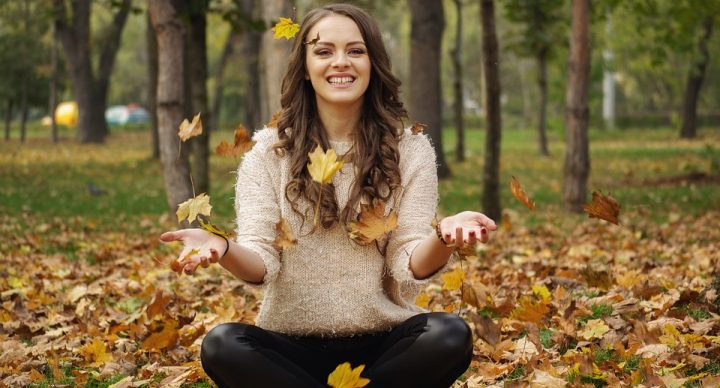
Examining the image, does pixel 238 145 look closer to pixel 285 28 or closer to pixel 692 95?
pixel 285 28

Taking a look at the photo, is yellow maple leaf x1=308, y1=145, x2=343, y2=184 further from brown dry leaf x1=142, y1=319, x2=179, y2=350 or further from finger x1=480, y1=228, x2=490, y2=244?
brown dry leaf x1=142, y1=319, x2=179, y2=350

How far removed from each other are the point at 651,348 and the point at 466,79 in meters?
65.3

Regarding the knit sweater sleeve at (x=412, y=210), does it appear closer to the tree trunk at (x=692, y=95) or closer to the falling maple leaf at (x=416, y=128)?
the falling maple leaf at (x=416, y=128)

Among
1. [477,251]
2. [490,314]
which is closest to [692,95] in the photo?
[477,251]

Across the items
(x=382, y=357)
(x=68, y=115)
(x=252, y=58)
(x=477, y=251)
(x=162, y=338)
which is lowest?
(x=68, y=115)

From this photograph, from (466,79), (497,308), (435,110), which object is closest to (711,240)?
(497,308)

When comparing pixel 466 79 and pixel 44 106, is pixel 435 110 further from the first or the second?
pixel 466 79

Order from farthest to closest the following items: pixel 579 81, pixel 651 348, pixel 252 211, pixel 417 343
Answer: pixel 579 81 → pixel 651 348 → pixel 252 211 → pixel 417 343

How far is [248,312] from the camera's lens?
5.40m

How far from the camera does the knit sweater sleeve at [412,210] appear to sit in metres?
3.36

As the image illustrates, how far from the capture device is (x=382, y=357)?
3244 mm

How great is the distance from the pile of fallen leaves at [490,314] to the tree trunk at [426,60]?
7896mm

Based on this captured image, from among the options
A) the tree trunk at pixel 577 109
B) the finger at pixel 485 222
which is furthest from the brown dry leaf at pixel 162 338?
the tree trunk at pixel 577 109

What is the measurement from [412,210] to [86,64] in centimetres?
3015
